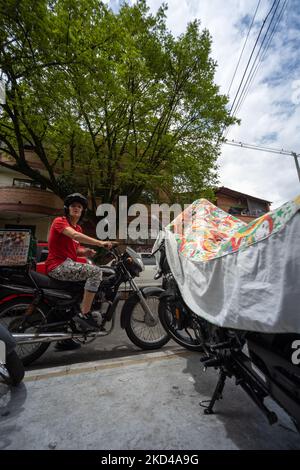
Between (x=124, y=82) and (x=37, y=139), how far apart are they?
400 cm

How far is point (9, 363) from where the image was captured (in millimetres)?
1807

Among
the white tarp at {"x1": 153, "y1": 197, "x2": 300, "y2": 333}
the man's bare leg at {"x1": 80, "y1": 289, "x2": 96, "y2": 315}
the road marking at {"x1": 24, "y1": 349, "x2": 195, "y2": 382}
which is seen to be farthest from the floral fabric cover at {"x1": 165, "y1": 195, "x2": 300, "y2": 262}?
the road marking at {"x1": 24, "y1": 349, "x2": 195, "y2": 382}

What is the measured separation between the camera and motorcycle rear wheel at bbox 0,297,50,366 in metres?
2.33

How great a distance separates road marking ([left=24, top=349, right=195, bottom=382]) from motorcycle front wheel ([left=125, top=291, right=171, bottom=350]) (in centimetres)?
32

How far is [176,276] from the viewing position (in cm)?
212

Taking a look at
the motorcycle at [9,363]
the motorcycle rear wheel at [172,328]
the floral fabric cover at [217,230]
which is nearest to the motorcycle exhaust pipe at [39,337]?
the motorcycle at [9,363]

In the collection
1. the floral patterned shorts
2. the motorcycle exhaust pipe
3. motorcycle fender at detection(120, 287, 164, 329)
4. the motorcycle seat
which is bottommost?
the motorcycle exhaust pipe

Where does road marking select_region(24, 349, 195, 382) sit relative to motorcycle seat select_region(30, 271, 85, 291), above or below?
below

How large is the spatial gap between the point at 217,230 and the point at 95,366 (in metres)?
1.79

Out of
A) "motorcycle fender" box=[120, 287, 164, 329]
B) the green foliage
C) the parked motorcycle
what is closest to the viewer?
the parked motorcycle

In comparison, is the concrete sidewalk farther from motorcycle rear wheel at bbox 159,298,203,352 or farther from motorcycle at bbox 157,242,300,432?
motorcycle rear wheel at bbox 159,298,203,352

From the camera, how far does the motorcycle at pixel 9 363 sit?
5.83 feet

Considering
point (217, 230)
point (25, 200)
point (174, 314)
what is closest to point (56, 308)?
point (174, 314)

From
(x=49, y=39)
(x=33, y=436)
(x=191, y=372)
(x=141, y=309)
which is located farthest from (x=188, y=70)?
(x=33, y=436)
